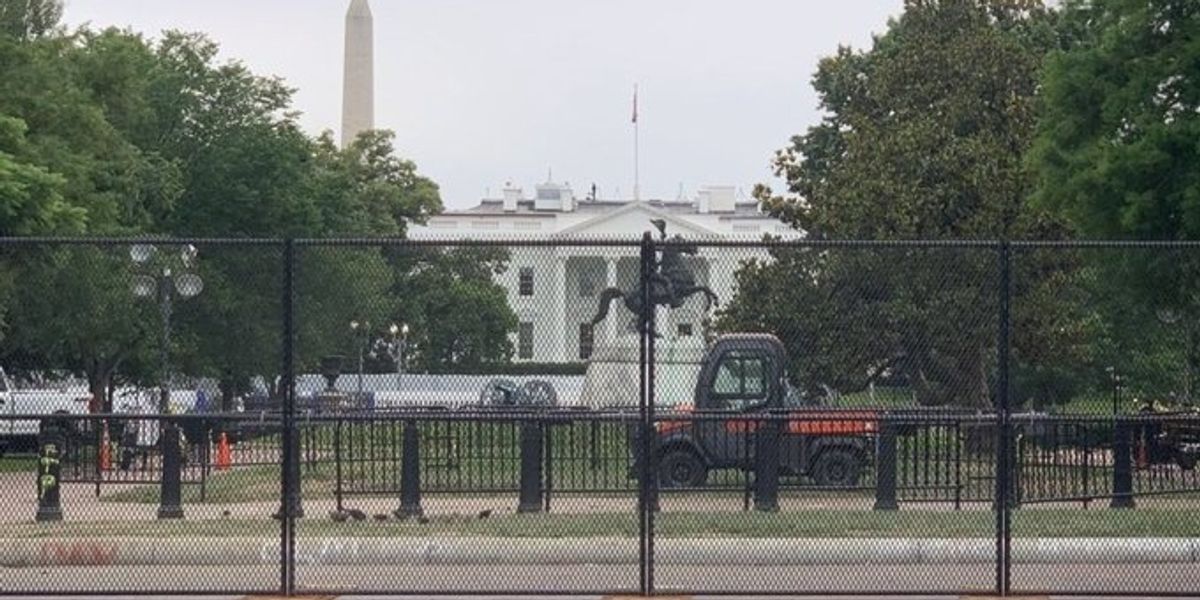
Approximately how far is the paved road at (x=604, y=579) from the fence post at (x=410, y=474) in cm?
47

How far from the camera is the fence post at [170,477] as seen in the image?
59.7 feet

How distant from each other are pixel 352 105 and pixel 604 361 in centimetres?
9060

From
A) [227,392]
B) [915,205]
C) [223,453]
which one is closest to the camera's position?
[223,453]

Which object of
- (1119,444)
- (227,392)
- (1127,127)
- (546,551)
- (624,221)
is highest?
(624,221)

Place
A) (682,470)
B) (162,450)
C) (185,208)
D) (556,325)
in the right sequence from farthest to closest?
(185,208) → (162,450) → (682,470) → (556,325)

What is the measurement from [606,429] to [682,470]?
78 cm

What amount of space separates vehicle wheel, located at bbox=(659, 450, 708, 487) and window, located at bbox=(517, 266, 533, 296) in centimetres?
180

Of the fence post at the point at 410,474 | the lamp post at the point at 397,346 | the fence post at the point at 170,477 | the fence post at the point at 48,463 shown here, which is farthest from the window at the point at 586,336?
the fence post at the point at 48,463

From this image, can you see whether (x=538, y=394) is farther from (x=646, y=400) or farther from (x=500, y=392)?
(x=646, y=400)

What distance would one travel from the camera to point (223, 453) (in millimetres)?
17797

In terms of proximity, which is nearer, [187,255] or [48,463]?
[48,463]

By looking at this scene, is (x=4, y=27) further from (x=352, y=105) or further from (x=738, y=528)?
(x=352, y=105)

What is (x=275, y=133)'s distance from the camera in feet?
198

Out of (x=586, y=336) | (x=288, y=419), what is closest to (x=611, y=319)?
(x=586, y=336)
